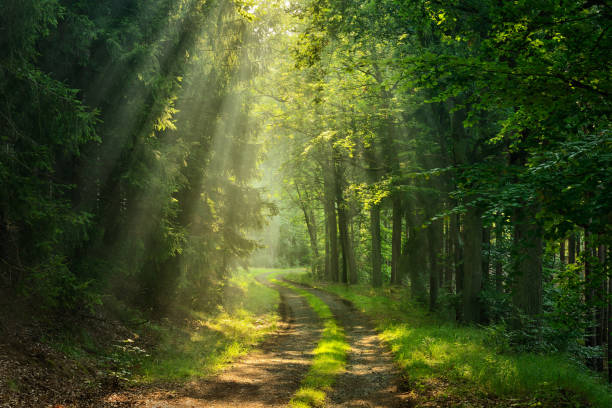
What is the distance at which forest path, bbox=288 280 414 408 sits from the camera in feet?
21.3

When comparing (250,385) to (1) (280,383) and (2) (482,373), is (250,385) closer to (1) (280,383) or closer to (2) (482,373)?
(1) (280,383)

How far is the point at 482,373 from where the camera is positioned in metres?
6.75

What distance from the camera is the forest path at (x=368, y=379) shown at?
648 centimetres

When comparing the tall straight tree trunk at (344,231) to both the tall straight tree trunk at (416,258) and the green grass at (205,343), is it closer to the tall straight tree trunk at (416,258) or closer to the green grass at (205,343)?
the tall straight tree trunk at (416,258)

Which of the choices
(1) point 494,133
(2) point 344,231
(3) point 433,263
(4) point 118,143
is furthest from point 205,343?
(2) point 344,231

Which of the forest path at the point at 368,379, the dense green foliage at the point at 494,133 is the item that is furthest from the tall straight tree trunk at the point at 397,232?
the forest path at the point at 368,379

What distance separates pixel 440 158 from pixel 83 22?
1248 centimetres

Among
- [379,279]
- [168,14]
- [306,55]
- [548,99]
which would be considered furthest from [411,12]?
[379,279]

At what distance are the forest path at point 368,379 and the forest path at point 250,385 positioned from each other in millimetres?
939

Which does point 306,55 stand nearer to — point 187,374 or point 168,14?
point 168,14

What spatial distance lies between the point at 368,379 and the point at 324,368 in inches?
41.4

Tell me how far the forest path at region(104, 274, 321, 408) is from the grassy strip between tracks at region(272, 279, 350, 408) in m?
0.21

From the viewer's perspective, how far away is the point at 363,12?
11234 mm

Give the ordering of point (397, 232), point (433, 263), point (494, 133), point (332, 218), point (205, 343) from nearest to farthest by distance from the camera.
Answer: point (205, 343) → point (494, 133) → point (433, 263) → point (397, 232) → point (332, 218)
